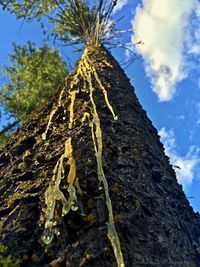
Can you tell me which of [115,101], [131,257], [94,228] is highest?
[115,101]

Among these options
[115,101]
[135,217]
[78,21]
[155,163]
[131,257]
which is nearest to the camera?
[131,257]

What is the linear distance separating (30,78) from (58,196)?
19.5 feet

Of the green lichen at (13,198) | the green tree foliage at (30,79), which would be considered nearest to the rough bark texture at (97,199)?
the green lichen at (13,198)

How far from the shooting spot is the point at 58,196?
1650 millimetres

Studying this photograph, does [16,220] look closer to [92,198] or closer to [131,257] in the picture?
[92,198]

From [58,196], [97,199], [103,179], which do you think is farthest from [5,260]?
[103,179]

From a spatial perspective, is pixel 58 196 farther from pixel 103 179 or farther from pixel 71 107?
pixel 71 107

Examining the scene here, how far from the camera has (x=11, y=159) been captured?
224 centimetres

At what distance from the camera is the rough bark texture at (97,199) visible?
148 cm

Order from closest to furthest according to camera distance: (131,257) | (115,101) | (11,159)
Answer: (131,257) → (11,159) → (115,101)

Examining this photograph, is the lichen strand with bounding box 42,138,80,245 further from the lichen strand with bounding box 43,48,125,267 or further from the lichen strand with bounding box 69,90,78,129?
the lichen strand with bounding box 69,90,78,129

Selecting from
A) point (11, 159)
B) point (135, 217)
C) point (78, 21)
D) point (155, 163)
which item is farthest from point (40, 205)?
point (78, 21)

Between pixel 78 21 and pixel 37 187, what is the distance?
12.9 feet

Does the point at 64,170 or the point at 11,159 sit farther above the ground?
the point at 11,159
